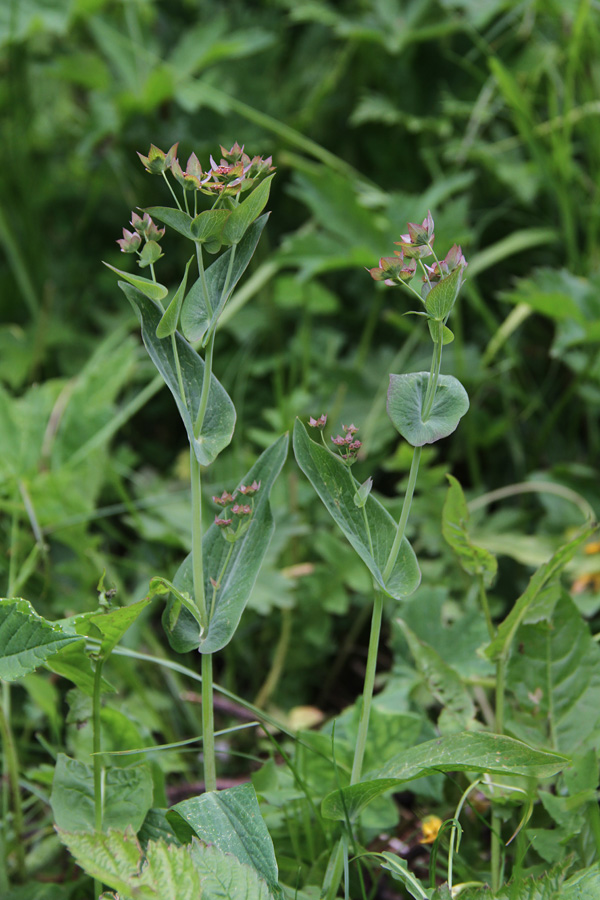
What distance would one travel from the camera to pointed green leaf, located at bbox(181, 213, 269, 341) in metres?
0.76

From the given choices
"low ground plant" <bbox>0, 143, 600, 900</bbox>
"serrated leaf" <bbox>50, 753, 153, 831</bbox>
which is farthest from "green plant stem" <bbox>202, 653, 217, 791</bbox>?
"serrated leaf" <bbox>50, 753, 153, 831</bbox>

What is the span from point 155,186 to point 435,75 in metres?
0.86

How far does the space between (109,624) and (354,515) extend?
277mm

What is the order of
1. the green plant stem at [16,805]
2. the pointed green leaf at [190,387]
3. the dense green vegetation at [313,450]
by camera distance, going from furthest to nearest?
the green plant stem at [16,805]
the dense green vegetation at [313,450]
the pointed green leaf at [190,387]

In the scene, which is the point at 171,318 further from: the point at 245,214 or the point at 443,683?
the point at 443,683

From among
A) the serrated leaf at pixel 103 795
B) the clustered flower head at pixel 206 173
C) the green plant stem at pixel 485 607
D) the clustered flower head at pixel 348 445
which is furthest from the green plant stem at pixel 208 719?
the clustered flower head at pixel 206 173

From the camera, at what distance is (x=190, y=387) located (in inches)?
32.8

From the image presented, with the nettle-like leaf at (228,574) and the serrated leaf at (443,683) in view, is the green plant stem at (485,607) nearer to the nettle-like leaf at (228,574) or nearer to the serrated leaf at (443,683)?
the serrated leaf at (443,683)

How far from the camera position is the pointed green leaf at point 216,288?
→ 76cm

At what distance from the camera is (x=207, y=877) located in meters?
0.72

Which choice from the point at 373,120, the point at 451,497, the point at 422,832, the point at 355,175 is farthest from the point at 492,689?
the point at 373,120

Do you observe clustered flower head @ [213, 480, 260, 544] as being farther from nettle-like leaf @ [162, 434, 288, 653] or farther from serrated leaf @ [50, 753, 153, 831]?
serrated leaf @ [50, 753, 153, 831]

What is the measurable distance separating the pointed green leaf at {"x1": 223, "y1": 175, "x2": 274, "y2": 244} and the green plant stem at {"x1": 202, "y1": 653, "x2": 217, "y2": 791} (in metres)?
0.42

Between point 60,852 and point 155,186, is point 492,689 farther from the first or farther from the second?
point 155,186
